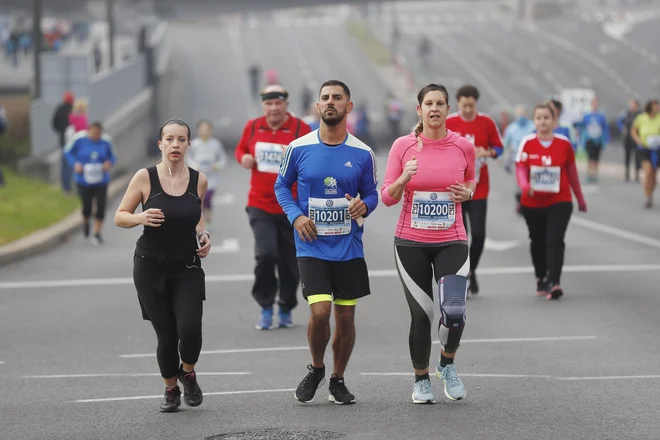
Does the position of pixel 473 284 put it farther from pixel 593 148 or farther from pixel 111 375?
pixel 593 148

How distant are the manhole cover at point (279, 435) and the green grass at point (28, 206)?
12392mm

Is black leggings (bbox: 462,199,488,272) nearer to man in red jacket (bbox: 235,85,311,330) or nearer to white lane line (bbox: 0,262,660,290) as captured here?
man in red jacket (bbox: 235,85,311,330)

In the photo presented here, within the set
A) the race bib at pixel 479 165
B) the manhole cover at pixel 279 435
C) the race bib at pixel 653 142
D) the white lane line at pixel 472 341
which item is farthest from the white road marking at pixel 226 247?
the manhole cover at pixel 279 435

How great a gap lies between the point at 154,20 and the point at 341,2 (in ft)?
49.0

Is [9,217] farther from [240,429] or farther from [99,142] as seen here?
[240,429]

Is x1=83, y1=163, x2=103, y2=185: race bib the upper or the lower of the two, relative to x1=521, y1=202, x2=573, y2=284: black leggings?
lower

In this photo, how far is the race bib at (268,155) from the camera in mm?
12570

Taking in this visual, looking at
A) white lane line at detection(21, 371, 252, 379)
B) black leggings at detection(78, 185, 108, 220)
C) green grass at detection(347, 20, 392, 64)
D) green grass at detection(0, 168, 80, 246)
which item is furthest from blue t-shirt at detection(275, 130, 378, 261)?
green grass at detection(347, 20, 392, 64)

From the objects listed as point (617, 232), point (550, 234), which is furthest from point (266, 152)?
point (617, 232)

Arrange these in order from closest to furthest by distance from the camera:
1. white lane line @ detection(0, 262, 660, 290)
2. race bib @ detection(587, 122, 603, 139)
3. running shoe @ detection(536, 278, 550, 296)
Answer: running shoe @ detection(536, 278, 550, 296) < white lane line @ detection(0, 262, 660, 290) < race bib @ detection(587, 122, 603, 139)

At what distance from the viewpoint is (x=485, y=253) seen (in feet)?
62.5

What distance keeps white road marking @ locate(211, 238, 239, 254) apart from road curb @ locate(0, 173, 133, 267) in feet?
8.11

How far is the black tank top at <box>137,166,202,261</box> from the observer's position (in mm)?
8672

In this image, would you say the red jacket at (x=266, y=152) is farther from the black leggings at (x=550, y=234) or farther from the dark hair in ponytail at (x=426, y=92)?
the dark hair in ponytail at (x=426, y=92)
